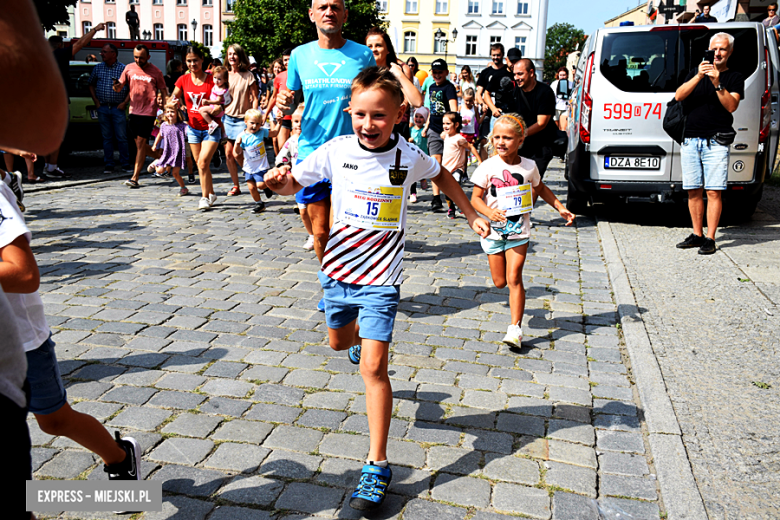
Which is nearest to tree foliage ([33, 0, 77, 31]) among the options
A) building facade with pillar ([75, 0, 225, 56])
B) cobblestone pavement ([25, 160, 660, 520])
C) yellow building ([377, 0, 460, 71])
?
cobblestone pavement ([25, 160, 660, 520])

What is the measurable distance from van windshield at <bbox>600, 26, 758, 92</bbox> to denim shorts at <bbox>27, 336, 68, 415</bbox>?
26.5 ft

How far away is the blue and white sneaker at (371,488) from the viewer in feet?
8.79

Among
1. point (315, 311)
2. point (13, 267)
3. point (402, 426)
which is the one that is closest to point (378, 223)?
point (402, 426)

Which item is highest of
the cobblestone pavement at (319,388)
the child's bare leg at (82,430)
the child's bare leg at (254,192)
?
Answer: the child's bare leg at (254,192)

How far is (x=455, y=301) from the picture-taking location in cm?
573

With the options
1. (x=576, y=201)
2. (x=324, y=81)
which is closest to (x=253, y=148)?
(x=576, y=201)

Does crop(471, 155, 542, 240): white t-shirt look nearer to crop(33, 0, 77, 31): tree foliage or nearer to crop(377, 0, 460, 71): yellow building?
crop(33, 0, 77, 31): tree foliage

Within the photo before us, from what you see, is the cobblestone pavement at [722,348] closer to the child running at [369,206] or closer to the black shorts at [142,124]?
the child running at [369,206]

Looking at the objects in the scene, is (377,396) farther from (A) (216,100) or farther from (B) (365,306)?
(A) (216,100)

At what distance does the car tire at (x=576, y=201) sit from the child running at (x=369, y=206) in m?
6.60

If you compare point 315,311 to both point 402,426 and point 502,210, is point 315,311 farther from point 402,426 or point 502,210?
point 402,426

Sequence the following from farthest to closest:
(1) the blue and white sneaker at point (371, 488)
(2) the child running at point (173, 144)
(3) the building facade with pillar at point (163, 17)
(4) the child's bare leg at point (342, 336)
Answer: (3) the building facade with pillar at point (163, 17) < (2) the child running at point (173, 144) < (4) the child's bare leg at point (342, 336) < (1) the blue and white sneaker at point (371, 488)
